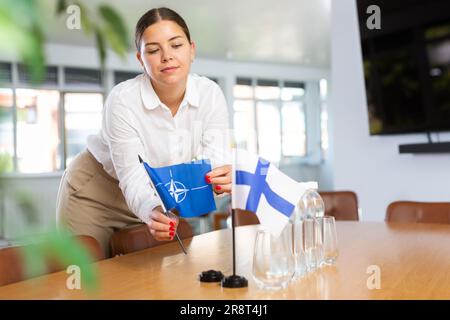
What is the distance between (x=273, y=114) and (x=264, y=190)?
1157 centimetres

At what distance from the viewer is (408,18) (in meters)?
3.76

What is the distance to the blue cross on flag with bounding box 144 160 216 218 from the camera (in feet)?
4.80

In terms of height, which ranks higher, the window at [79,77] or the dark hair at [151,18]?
the window at [79,77]

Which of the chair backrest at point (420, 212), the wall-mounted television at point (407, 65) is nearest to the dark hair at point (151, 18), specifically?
the chair backrest at point (420, 212)

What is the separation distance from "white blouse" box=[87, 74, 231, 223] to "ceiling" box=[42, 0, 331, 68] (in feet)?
11.6

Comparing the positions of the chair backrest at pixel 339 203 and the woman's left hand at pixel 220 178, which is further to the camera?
the chair backrest at pixel 339 203

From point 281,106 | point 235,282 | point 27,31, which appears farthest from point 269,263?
point 281,106

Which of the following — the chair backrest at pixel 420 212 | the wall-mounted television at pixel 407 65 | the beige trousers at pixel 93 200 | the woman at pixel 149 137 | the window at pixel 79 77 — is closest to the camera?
the woman at pixel 149 137

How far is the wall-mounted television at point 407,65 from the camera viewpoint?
360 centimetres

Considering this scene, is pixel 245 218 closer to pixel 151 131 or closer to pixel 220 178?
pixel 151 131

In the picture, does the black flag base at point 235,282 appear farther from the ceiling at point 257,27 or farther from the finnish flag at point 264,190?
the ceiling at point 257,27

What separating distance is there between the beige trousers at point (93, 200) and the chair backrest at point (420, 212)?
1.35 metres

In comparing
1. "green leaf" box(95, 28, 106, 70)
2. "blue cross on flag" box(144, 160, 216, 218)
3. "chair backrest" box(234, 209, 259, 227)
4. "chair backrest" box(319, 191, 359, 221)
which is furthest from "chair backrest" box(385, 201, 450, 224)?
"green leaf" box(95, 28, 106, 70)

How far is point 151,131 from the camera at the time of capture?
1.89 m
